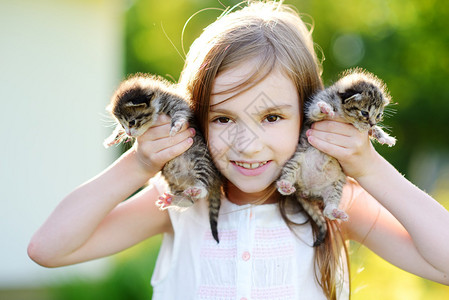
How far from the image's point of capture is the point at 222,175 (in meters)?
2.54

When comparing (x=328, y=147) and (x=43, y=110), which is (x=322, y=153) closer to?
(x=328, y=147)

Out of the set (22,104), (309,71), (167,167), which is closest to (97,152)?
(22,104)

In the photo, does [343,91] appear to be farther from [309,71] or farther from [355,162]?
[355,162]

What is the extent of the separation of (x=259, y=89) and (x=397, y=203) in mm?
862

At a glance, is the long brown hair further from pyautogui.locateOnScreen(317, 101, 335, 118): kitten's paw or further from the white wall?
the white wall

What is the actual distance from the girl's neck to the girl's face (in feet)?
0.48

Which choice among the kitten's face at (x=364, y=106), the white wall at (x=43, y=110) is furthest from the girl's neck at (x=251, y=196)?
the white wall at (x=43, y=110)

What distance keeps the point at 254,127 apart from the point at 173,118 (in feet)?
1.51

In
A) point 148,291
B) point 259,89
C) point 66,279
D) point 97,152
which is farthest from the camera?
point 97,152

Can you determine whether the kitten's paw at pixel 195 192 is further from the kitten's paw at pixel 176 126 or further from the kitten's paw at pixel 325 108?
the kitten's paw at pixel 325 108

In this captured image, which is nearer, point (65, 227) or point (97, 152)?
point (65, 227)

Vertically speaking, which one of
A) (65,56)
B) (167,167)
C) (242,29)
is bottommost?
(65,56)

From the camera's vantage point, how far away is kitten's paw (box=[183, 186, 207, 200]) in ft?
7.72

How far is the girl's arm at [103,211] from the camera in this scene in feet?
7.64
